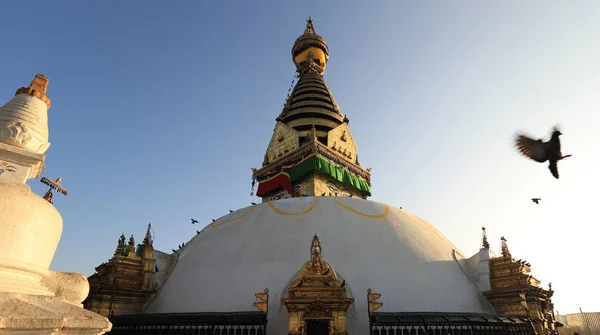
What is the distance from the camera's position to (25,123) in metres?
5.52

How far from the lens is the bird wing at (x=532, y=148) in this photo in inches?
276

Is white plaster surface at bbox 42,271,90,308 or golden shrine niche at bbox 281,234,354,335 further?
golden shrine niche at bbox 281,234,354,335

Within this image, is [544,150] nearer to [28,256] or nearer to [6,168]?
[28,256]

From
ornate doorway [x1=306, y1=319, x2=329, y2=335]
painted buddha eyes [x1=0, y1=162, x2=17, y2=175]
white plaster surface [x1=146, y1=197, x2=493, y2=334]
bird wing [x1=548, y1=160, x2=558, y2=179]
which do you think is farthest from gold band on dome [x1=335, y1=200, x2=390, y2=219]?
painted buddha eyes [x1=0, y1=162, x2=17, y2=175]

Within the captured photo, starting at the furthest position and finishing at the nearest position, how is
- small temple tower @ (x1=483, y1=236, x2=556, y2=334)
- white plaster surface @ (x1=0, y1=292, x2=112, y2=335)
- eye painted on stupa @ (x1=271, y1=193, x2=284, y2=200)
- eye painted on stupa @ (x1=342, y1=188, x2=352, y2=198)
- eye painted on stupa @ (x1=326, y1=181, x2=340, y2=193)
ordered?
eye painted on stupa @ (x1=271, y1=193, x2=284, y2=200) < eye painted on stupa @ (x1=342, y1=188, x2=352, y2=198) < eye painted on stupa @ (x1=326, y1=181, x2=340, y2=193) < small temple tower @ (x1=483, y1=236, x2=556, y2=334) < white plaster surface @ (x1=0, y1=292, x2=112, y2=335)

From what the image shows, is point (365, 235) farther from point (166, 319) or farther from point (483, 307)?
point (166, 319)

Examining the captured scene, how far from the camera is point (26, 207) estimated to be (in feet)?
14.1

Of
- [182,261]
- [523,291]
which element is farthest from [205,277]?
[523,291]

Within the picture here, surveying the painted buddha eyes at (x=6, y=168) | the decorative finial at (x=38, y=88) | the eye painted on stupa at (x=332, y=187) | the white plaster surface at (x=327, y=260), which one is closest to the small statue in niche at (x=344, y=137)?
the eye painted on stupa at (x=332, y=187)

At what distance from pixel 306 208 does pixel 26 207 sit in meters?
10.7

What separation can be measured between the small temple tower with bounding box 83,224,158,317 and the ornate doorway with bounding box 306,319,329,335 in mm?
6853

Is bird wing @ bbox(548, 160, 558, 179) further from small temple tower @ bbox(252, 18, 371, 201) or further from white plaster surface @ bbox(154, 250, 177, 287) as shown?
small temple tower @ bbox(252, 18, 371, 201)

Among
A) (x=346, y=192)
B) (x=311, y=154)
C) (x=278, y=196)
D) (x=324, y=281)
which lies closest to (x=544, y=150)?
(x=324, y=281)

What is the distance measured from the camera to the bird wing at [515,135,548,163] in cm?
700
